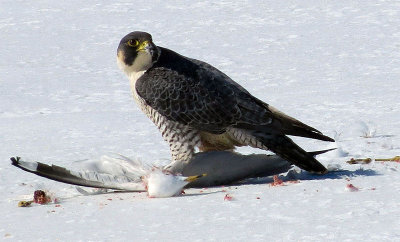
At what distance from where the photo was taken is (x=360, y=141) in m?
6.51

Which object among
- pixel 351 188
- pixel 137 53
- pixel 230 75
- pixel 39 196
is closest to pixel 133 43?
pixel 137 53

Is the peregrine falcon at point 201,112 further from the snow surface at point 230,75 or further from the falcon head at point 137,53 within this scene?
the snow surface at point 230,75

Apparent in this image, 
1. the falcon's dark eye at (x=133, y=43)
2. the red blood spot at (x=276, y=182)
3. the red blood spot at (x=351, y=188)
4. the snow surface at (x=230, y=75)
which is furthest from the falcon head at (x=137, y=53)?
the red blood spot at (x=351, y=188)

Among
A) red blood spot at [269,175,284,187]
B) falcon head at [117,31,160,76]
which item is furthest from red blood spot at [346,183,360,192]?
falcon head at [117,31,160,76]

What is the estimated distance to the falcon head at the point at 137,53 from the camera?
572cm

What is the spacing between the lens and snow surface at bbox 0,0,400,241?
441 centimetres

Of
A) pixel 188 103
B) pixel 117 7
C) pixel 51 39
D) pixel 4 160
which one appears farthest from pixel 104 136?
pixel 117 7

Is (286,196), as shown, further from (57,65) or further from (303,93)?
(57,65)

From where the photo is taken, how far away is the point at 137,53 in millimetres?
5758

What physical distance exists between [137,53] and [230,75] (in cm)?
380

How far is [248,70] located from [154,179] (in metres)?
4.59

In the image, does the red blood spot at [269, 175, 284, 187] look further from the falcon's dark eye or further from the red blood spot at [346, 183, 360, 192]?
the falcon's dark eye

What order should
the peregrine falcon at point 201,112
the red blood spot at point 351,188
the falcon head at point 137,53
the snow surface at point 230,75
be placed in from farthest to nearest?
the falcon head at point 137,53 < the peregrine falcon at point 201,112 < the red blood spot at point 351,188 < the snow surface at point 230,75

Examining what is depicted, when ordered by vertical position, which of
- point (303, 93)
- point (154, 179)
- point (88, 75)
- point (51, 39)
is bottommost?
point (154, 179)
